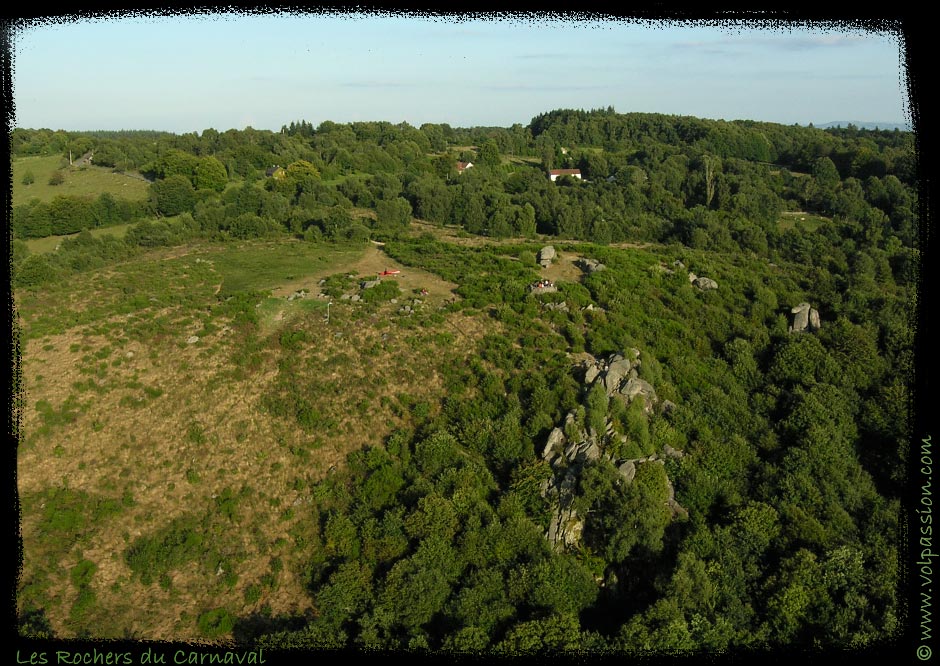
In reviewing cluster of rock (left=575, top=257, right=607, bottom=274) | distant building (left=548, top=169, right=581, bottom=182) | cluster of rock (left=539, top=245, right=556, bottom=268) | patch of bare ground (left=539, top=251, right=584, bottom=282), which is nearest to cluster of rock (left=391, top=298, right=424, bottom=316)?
patch of bare ground (left=539, top=251, right=584, bottom=282)

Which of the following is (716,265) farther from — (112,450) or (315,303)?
(112,450)

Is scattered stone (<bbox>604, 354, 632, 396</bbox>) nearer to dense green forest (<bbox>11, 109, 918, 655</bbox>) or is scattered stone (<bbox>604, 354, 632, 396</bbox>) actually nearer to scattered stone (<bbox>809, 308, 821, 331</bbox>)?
dense green forest (<bbox>11, 109, 918, 655</bbox>)

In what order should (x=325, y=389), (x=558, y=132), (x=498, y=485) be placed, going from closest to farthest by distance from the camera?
1. (x=498, y=485)
2. (x=325, y=389)
3. (x=558, y=132)

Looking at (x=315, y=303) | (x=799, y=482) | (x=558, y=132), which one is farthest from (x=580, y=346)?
(x=558, y=132)

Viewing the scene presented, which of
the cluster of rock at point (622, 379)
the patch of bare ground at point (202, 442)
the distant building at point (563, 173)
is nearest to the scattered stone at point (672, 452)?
the cluster of rock at point (622, 379)

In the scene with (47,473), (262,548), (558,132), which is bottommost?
(262,548)

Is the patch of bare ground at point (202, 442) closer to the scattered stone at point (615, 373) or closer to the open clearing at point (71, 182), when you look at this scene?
the scattered stone at point (615, 373)

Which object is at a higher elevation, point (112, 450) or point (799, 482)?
point (799, 482)

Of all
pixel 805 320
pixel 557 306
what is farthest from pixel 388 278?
pixel 805 320
